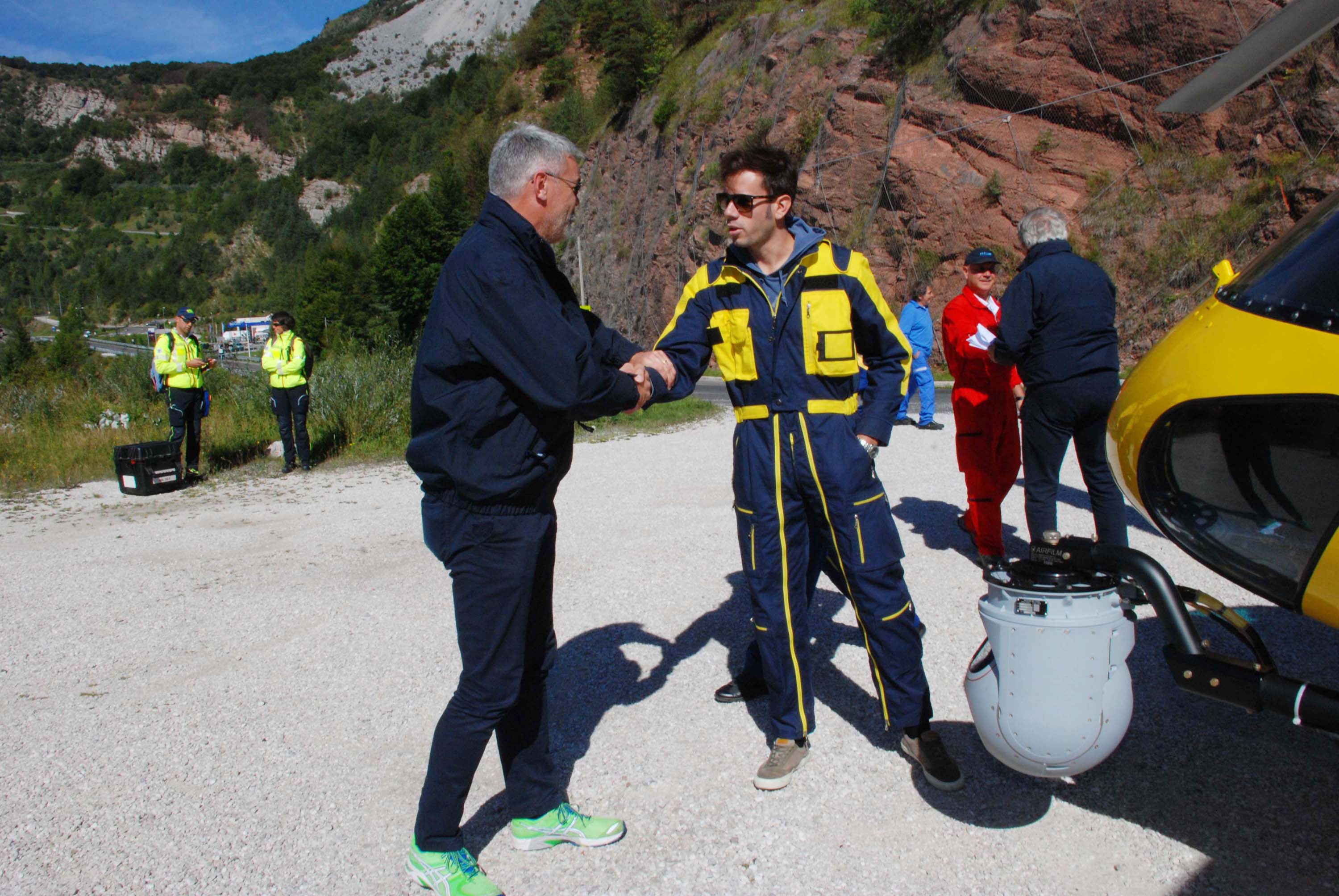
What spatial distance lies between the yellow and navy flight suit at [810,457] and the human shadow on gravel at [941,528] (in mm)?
2869

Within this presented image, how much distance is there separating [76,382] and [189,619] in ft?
52.0

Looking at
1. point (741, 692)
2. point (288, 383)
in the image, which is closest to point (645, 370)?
point (741, 692)

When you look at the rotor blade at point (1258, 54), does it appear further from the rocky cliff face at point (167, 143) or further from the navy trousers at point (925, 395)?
the rocky cliff face at point (167, 143)

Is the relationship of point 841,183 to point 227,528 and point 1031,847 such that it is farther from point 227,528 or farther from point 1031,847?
point 1031,847

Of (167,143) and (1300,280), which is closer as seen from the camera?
(1300,280)

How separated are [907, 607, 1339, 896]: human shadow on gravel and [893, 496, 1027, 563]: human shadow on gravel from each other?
2.27 meters

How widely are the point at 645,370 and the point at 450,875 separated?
1648 millimetres

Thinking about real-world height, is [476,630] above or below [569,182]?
below

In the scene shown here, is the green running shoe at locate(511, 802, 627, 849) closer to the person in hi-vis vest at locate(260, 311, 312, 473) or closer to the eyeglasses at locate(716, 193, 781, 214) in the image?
the eyeglasses at locate(716, 193, 781, 214)

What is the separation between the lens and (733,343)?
310 cm

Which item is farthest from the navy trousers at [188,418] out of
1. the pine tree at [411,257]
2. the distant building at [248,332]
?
the distant building at [248,332]

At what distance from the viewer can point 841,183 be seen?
83.4 ft

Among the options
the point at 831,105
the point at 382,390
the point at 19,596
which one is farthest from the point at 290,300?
the point at 19,596

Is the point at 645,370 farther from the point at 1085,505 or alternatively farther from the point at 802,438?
the point at 1085,505
